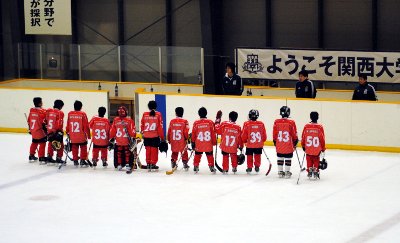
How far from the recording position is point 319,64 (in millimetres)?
26875

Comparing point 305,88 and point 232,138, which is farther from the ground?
point 305,88

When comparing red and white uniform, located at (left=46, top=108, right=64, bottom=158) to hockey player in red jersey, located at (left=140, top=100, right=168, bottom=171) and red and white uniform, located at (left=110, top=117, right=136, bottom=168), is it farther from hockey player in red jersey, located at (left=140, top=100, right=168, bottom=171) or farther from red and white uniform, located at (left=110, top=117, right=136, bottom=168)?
hockey player in red jersey, located at (left=140, top=100, right=168, bottom=171)

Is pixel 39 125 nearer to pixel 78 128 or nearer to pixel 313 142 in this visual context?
pixel 78 128

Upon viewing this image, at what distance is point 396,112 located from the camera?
2288 cm

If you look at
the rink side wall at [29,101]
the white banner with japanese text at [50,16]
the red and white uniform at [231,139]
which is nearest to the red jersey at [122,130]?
the red and white uniform at [231,139]

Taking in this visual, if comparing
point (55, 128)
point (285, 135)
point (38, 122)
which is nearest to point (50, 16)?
point (38, 122)

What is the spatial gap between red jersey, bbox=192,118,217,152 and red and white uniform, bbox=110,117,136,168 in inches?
51.7

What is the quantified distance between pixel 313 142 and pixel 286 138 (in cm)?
63

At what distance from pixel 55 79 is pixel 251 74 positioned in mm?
6370

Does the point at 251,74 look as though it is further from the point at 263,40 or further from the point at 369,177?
the point at 369,177

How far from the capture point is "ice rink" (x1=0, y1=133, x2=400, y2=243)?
16.5 meters

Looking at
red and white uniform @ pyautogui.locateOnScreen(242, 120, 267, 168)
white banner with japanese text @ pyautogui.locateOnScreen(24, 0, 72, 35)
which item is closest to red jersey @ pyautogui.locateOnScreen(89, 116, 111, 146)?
red and white uniform @ pyautogui.locateOnScreen(242, 120, 267, 168)

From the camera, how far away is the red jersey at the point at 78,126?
21875mm

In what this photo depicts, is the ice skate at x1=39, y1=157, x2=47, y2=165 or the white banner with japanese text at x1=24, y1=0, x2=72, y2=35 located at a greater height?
the white banner with japanese text at x1=24, y1=0, x2=72, y2=35
